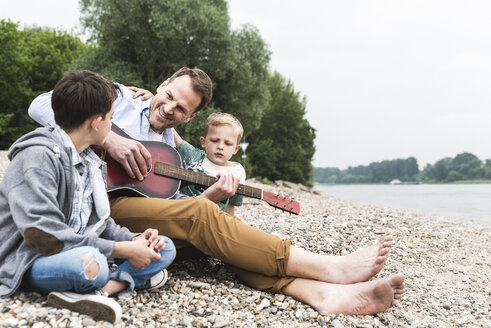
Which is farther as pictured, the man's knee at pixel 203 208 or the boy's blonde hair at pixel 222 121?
the boy's blonde hair at pixel 222 121

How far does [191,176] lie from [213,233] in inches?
35.2

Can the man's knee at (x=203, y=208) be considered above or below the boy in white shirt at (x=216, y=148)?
below

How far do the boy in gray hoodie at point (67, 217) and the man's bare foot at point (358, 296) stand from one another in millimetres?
1218

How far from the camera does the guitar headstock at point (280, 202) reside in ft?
12.8

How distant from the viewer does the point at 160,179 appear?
353 cm

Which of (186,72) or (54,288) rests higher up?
(186,72)

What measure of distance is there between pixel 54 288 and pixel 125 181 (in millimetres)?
1142

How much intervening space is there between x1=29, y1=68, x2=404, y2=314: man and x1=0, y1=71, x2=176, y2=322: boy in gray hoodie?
36 centimetres

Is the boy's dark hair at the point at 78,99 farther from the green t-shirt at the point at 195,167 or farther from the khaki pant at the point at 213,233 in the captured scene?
the green t-shirt at the point at 195,167

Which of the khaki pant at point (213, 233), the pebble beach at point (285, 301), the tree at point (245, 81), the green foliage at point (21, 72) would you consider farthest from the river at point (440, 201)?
the green foliage at point (21, 72)

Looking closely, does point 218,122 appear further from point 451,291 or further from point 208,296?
point 451,291

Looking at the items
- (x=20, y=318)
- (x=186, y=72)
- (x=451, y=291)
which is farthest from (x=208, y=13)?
(x=20, y=318)

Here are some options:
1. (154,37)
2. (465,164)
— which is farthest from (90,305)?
(465,164)

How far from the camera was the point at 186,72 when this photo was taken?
12.8 ft
